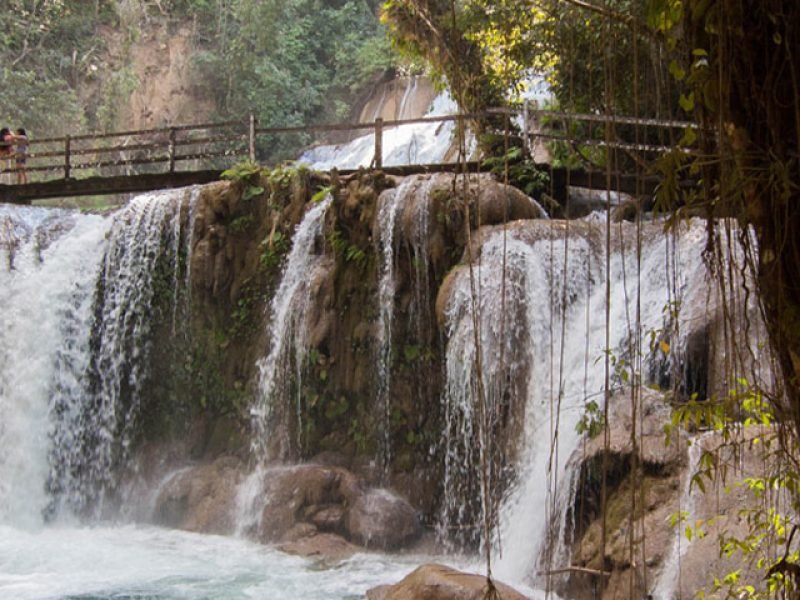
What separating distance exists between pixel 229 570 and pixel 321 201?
4.75 m

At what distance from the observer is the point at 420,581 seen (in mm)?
6281

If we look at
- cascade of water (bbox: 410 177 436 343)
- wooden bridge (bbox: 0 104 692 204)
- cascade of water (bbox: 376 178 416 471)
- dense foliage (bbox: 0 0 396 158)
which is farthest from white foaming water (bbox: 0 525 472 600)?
dense foliage (bbox: 0 0 396 158)

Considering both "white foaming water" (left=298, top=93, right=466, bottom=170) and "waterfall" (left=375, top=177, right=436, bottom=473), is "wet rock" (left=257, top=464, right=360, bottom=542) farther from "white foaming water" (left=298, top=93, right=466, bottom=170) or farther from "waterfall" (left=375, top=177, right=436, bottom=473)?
"white foaming water" (left=298, top=93, right=466, bottom=170)

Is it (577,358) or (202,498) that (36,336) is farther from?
(577,358)

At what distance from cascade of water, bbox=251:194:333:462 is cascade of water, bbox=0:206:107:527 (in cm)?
267

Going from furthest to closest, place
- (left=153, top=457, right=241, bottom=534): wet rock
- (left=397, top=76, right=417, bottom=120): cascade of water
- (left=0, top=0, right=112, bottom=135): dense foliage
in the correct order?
(left=397, top=76, right=417, bottom=120): cascade of water → (left=0, top=0, right=112, bottom=135): dense foliage → (left=153, top=457, right=241, bottom=534): wet rock

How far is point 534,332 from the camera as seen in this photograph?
9.04 metres

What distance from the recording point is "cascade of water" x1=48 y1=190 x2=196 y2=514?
12.0m

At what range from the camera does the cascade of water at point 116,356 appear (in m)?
12.0

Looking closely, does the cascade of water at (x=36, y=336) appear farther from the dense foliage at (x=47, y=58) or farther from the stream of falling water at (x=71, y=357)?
the dense foliage at (x=47, y=58)

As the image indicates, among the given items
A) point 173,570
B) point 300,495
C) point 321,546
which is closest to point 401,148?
point 300,495

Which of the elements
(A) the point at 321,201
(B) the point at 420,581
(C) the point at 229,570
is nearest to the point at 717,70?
(B) the point at 420,581

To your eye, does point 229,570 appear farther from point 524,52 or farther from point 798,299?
point 798,299

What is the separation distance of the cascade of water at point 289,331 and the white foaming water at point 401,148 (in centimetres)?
586
